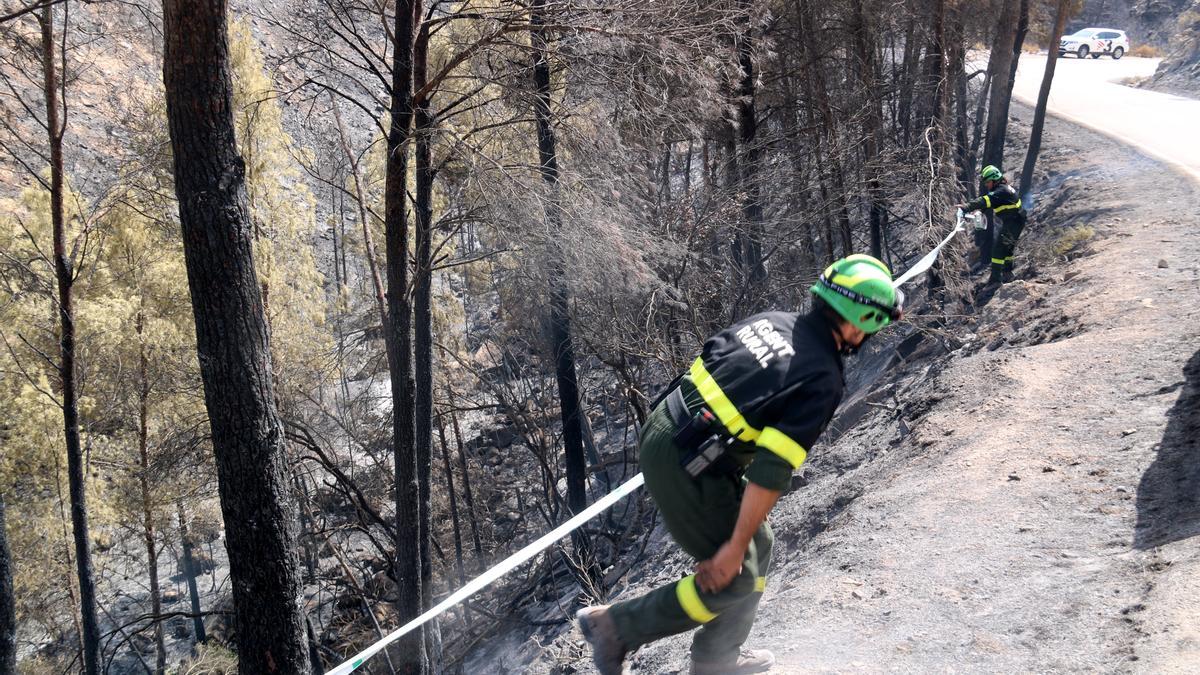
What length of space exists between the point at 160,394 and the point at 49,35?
986 centimetres

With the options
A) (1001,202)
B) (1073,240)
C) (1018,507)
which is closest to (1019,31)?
(1073,240)

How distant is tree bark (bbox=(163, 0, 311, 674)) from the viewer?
4934 mm

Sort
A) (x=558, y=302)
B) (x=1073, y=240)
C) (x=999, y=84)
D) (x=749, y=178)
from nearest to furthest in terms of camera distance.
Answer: (x=558, y=302), (x=749, y=178), (x=1073, y=240), (x=999, y=84)

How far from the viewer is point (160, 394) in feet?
62.0

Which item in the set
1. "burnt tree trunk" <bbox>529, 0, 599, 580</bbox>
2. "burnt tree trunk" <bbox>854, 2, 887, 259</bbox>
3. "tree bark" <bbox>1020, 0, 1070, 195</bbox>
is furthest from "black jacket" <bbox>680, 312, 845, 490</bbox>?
"tree bark" <bbox>1020, 0, 1070, 195</bbox>

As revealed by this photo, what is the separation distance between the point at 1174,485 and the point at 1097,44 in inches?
1648

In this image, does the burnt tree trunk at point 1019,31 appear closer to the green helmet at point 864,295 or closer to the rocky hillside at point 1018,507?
the rocky hillside at point 1018,507

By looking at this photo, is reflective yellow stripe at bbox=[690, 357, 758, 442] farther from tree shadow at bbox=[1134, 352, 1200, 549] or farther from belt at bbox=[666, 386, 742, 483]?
tree shadow at bbox=[1134, 352, 1200, 549]

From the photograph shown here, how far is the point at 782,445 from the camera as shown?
2854 millimetres

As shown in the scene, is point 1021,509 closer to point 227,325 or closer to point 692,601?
point 692,601

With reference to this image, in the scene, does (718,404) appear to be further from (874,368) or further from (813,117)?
(813,117)

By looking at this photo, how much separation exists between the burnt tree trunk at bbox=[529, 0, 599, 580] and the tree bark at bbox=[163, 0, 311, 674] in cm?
411

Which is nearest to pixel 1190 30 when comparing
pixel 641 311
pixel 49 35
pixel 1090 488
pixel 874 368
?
pixel 874 368

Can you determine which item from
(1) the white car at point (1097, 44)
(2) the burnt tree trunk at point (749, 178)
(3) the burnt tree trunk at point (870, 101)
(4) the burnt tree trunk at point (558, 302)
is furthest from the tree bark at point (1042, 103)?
(1) the white car at point (1097, 44)
